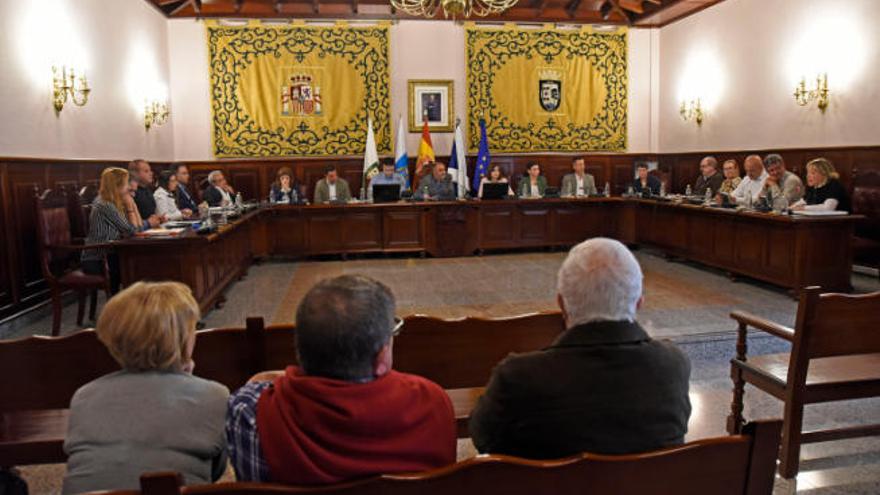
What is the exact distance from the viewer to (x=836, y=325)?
2.50m

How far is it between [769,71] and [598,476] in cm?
873

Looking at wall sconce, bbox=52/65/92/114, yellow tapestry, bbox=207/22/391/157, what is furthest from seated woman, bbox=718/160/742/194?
wall sconce, bbox=52/65/92/114

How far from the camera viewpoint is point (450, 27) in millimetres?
10406

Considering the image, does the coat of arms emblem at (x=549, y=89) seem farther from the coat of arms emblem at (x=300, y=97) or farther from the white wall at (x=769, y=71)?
the coat of arms emblem at (x=300, y=97)

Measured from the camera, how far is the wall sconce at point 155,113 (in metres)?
8.75

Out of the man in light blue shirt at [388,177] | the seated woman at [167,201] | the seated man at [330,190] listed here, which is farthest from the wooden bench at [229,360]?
the man in light blue shirt at [388,177]

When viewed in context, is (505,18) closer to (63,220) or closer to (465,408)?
(63,220)

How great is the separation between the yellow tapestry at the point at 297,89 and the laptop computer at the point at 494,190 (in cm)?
235

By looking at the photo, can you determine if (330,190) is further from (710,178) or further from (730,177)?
(730,177)

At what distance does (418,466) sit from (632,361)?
0.52 metres

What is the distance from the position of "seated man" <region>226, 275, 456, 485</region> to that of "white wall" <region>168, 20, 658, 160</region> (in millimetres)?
9519

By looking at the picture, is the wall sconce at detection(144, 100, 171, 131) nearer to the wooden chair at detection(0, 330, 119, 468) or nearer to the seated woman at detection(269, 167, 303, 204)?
the seated woman at detection(269, 167, 303, 204)

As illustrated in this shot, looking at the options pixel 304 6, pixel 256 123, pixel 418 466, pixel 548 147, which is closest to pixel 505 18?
pixel 548 147

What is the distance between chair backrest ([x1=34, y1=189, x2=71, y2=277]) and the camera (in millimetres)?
4844
